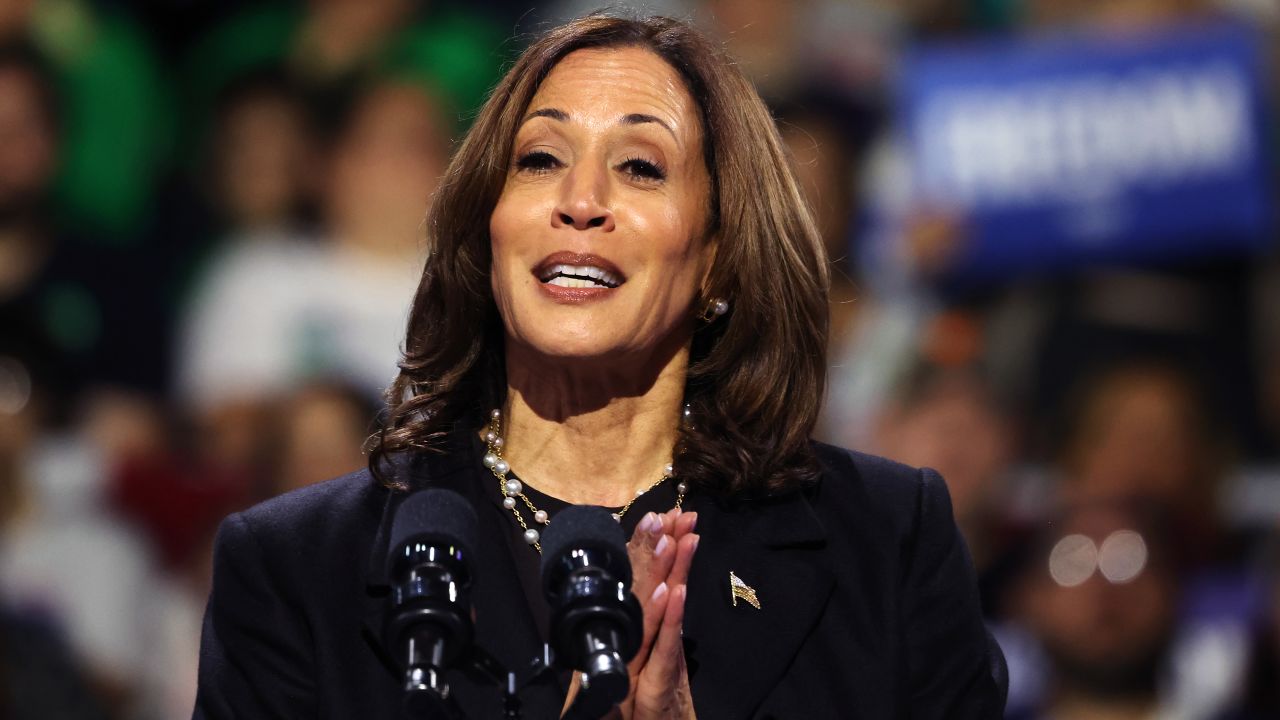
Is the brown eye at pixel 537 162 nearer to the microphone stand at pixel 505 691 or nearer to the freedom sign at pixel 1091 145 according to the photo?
the microphone stand at pixel 505 691

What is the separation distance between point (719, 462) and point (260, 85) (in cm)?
394

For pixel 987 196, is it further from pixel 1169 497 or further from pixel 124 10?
pixel 124 10

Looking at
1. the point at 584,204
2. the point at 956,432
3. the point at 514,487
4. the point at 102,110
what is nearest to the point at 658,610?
the point at 514,487

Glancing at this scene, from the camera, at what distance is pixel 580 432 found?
229 cm

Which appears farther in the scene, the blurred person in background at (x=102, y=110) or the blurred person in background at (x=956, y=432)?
the blurred person in background at (x=102, y=110)

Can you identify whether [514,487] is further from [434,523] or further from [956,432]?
[956,432]

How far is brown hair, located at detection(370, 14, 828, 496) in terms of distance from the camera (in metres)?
2.30

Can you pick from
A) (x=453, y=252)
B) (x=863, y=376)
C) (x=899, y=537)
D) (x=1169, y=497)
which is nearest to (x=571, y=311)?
(x=453, y=252)

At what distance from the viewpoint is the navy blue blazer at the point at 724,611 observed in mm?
2029

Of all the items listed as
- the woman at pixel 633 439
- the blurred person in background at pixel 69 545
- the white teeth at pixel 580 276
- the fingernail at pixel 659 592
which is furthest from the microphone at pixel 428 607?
the blurred person in background at pixel 69 545

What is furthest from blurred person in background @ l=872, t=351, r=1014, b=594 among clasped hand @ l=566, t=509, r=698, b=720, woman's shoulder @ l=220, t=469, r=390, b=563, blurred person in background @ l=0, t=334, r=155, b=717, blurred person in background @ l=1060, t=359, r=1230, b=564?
clasped hand @ l=566, t=509, r=698, b=720

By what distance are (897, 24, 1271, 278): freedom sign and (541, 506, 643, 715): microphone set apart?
4.15 meters

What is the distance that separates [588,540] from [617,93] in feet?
2.76

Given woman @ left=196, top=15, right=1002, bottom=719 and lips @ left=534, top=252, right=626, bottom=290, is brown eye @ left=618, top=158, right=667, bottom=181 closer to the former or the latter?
woman @ left=196, top=15, right=1002, bottom=719
